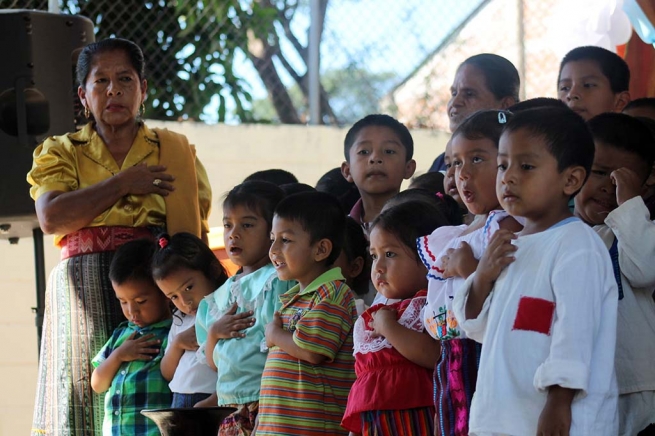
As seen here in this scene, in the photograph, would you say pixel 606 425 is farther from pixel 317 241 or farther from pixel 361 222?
pixel 361 222

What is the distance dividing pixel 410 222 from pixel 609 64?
4.29 feet

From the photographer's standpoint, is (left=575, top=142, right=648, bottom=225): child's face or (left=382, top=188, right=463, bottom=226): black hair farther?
(left=382, top=188, right=463, bottom=226): black hair

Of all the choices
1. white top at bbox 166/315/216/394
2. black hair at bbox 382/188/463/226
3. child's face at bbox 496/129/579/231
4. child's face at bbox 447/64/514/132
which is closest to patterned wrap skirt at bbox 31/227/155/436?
white top at bbox 166/315/216/394

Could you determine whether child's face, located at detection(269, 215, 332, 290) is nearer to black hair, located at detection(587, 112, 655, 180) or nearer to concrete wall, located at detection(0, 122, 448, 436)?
black hair, located at detection(587, 112, 655, 180)

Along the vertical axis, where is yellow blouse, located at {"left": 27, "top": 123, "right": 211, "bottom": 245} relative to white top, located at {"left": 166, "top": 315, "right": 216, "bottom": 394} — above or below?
above

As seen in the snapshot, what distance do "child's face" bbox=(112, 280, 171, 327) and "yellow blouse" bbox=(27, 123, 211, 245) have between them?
0.25 meters

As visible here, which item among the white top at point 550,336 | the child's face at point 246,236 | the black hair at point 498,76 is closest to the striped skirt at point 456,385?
the white top at point 550,336

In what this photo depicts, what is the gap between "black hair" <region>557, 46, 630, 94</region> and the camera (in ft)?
13.0

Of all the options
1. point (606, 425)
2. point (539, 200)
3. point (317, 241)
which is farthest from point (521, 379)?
point (317, 241)

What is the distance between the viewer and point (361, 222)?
13.0 feet

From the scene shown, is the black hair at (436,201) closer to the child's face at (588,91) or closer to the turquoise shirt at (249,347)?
the turquoise shirt at (249,347)

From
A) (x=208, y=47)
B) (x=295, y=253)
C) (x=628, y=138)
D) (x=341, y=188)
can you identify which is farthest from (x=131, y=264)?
(x=208, y=47)

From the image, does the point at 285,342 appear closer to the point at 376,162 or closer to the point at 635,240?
the point at 376,162

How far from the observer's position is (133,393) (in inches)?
158
